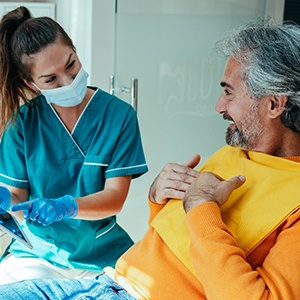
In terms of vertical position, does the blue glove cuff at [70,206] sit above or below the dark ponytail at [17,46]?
below

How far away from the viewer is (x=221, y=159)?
1729 millimetres

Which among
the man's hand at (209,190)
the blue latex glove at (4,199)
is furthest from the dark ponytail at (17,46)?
the man's hand at (209,190)

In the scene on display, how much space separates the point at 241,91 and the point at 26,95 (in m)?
0.78

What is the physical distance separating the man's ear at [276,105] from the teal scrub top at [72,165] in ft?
1.81

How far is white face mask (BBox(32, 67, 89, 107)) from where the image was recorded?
Result: 1927mm

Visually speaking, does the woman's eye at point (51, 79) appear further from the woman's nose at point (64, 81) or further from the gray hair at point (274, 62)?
the gray hair at point (274, 62)

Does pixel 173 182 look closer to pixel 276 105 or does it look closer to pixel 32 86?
pixel 276 105

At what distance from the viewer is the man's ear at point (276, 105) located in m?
1.55

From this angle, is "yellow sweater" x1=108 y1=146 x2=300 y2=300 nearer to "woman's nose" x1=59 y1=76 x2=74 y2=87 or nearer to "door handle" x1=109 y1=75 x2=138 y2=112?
"woman's nose" x1=59 y1=76 x2=74 y2=87

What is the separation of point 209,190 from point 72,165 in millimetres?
592

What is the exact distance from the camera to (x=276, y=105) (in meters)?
1.56

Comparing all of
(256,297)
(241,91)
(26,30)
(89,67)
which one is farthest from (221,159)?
(89,67)

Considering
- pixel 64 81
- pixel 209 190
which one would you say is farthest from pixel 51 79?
pixel 209 190

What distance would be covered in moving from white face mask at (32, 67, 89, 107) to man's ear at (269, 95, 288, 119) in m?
0.64
